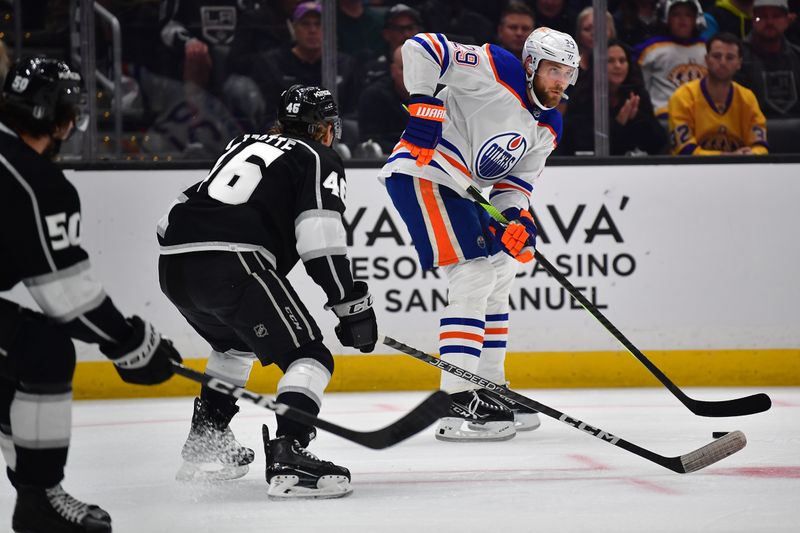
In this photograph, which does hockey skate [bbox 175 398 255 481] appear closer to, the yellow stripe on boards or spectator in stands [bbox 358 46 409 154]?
the yellow stripe on boards

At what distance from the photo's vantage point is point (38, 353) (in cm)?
212

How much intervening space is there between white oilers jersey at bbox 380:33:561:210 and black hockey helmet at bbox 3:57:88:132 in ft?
4.94

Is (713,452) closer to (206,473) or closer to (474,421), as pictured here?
(474,421)

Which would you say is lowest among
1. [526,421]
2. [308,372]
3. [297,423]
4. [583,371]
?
[583,371]

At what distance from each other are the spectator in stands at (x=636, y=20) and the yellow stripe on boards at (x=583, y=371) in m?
1.32

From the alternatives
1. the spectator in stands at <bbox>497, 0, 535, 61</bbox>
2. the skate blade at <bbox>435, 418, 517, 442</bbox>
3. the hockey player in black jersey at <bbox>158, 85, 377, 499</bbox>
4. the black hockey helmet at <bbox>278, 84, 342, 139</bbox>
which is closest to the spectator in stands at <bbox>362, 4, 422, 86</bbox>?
the spectator in stands at <bbox>497, 0, 535, 61</bbox>

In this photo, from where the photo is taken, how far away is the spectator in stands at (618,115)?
16.2ft

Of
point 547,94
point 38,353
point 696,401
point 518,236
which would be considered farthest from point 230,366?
point 696,401

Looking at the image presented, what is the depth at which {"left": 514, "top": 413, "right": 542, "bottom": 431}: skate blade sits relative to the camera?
12.4 ft

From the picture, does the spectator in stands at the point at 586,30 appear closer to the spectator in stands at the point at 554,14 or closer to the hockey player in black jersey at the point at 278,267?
the spectator in stands at the point at 554,14

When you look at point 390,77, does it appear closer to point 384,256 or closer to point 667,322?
point 384,256

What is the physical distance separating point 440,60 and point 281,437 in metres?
1.41

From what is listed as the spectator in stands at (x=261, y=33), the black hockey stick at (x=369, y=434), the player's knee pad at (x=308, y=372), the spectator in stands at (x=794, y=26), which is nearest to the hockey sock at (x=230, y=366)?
the player's knee pad at (x=308, y=372)

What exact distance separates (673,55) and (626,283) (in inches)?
40.3
